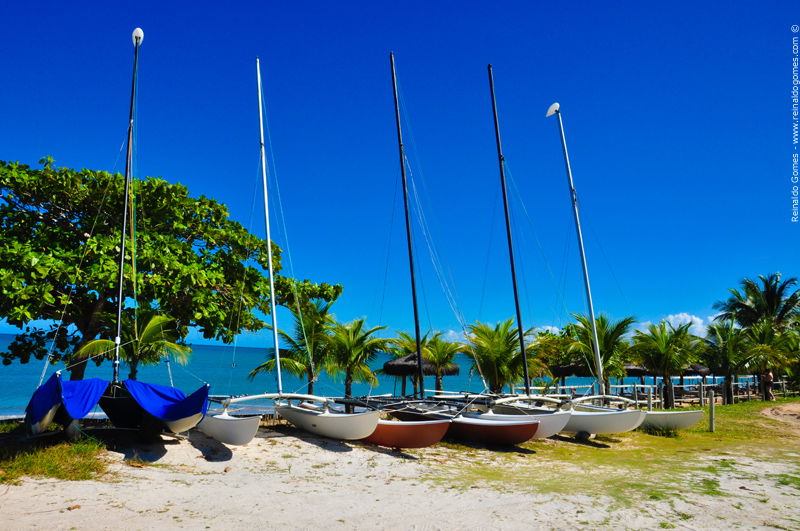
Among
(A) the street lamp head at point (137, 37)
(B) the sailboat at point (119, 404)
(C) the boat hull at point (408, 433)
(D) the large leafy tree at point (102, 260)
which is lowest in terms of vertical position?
(C) the boat hull at point (408, 433)

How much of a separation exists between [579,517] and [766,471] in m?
6.55

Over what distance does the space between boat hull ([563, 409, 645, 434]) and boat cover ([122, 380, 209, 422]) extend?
33.2 feet

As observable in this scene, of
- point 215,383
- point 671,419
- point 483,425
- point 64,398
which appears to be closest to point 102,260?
point 64,398

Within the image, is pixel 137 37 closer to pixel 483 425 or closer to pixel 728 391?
pixel 483 425

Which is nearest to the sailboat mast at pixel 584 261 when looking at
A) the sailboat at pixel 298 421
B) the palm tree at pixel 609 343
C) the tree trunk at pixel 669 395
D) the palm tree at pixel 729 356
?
the palm tree at pixel 609 343

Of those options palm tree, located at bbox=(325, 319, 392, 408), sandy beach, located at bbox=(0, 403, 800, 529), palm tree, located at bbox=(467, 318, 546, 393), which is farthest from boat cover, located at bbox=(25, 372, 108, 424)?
palm tree, located at bbox=(467, 318, 546, 393)

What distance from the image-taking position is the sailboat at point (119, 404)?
380 inches

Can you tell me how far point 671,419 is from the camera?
16.6m

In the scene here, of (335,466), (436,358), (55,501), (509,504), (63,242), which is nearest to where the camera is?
(55,501)

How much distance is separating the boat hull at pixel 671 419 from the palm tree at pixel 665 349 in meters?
8.84

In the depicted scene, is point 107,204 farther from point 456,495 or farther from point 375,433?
point 456,495

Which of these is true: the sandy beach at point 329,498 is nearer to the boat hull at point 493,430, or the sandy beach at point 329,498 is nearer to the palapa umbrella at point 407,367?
the boat hull at point 493,430

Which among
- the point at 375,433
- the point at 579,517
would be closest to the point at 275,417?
the point at 375,433

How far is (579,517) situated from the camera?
7.63 metres
